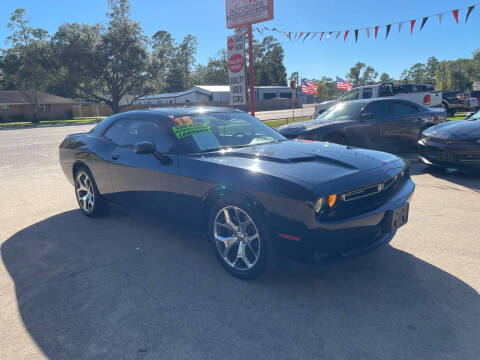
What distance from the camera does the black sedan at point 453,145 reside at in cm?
600

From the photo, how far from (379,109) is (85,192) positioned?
6.58 metres

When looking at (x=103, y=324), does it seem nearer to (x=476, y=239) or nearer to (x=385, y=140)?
(x=476, y=239)

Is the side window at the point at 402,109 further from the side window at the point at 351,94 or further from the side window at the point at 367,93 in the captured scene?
the side window at the point at 351,94

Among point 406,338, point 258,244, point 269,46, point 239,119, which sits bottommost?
point 406,338

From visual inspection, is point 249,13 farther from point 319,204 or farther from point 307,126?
point 319,204

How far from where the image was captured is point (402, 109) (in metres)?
8.61

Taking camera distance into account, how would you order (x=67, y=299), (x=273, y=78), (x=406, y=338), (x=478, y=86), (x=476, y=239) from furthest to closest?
(x=273, y=78)
(x=478, y=86)
(x=476, y=239)
(x=67, y=299)
(x=406, y=338)

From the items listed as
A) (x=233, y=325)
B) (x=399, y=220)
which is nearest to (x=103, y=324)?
(x=233, y=325)

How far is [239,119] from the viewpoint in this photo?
4.39m

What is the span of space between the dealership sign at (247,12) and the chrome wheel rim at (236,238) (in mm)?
9263

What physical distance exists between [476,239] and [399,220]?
135 centimetres

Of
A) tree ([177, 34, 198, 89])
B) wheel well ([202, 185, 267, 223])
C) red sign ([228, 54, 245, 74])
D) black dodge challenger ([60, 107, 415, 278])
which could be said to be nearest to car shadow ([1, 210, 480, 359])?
black dodge challenger ([60, 107, 415, 278])

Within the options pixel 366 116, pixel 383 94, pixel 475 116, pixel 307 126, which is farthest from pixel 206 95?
pixel 475 116

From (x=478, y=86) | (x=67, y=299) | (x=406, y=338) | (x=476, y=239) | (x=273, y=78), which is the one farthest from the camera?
(x=273, y=78)
